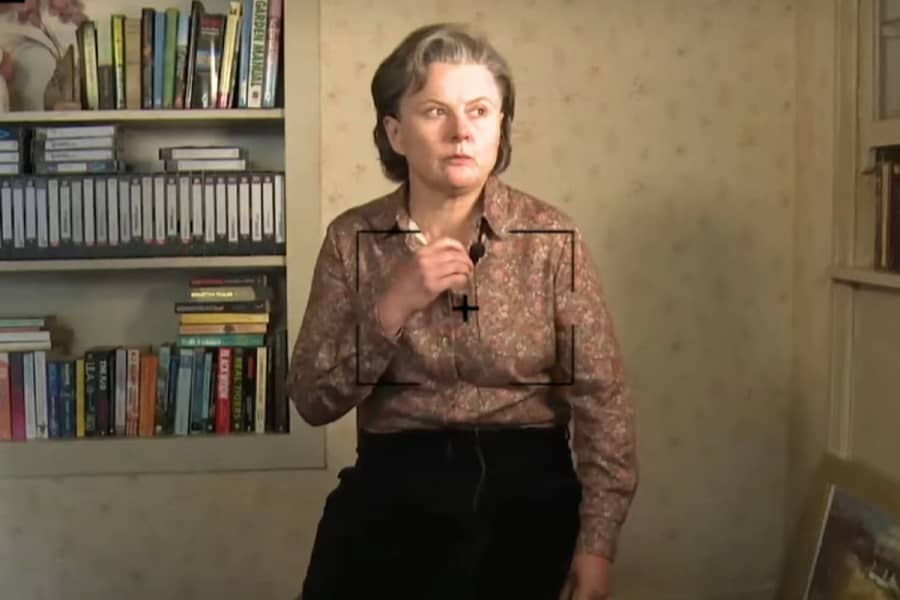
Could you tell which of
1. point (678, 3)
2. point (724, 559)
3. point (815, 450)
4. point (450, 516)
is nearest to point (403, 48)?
point (450, 516)

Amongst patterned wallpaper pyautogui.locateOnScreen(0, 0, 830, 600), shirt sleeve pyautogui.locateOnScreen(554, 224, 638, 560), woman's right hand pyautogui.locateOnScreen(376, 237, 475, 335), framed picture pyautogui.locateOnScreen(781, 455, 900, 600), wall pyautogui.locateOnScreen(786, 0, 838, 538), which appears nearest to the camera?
woman's right hand pyautogui.locateOnScreen(376, 237, 475, 335)

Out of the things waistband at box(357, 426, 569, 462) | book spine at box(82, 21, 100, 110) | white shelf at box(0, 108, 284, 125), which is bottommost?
waistband at box(357, 426, 569, 462)

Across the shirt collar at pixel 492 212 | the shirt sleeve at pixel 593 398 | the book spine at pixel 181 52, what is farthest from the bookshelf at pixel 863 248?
the book spine at pixel 181 52

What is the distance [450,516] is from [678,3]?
1.51 metres

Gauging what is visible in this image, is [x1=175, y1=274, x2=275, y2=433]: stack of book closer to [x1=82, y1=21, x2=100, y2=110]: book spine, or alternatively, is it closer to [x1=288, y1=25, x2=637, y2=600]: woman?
[x1=82, y1=21, x2=100, y2=110]: book spine

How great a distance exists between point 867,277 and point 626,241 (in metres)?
0.55

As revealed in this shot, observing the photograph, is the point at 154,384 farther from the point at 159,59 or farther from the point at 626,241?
the point at 626,241

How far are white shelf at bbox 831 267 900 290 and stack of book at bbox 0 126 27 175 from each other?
1.70 m

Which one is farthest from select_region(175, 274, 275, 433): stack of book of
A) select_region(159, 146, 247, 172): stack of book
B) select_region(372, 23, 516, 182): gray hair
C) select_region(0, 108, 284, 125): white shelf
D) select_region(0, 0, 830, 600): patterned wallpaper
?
select_region(372, 23, 516, 182): gray hair

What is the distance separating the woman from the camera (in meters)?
1.25

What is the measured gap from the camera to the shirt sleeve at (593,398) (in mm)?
1299

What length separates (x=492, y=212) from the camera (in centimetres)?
128

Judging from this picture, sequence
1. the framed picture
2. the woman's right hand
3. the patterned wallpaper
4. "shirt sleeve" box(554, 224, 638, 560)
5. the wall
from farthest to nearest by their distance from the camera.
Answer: the patterned wallpaper < the wall < the framed picture < "shirt sleeve" box(554, 224, 638, 560) < the woman's right hand

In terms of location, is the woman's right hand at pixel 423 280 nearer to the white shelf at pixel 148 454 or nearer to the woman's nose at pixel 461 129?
the woman's nose at pixel 461 129
